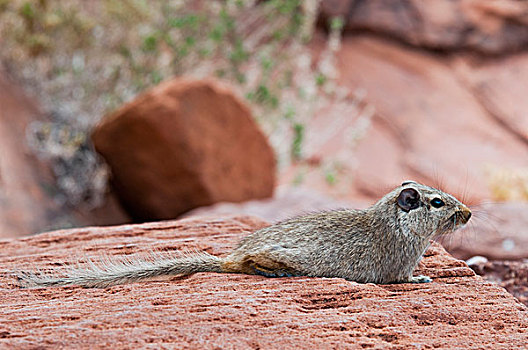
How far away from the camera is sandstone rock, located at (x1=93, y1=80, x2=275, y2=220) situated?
22.1 feet

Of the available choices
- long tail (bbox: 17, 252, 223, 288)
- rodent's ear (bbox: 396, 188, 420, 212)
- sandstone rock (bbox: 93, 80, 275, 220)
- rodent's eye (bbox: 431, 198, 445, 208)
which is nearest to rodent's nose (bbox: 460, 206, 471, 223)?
rodent's eye (bbox: 431, 198, 445, 208)

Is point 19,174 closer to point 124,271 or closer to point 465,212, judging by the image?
point 124,271

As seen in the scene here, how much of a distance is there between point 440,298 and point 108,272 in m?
1.55

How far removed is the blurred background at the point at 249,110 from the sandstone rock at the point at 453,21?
3 centimetres

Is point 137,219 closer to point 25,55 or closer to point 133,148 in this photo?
point 133,148

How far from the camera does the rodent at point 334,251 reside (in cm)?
309

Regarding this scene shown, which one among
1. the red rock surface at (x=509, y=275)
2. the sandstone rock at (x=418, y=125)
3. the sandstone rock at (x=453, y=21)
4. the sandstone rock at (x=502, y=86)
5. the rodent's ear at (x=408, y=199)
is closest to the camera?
the rodent's ear at (x=408, y=199)

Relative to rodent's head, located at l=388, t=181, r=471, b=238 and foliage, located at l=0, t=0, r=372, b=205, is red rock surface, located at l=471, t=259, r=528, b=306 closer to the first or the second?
rodent's head, located at l=388, t=181, r=471, b=238

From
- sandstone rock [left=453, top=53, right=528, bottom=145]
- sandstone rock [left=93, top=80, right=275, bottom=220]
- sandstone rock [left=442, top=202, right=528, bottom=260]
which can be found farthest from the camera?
sandstone rock [left=453, top=53, right=528, bottom=145]

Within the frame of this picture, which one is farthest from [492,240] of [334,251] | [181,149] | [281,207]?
[181,149]

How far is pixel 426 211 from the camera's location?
3.21 metres

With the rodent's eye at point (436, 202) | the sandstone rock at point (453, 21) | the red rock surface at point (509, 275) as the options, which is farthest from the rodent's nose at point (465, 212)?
the sandstone rock at point (453, 21)

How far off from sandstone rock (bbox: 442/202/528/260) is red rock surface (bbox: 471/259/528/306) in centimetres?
89

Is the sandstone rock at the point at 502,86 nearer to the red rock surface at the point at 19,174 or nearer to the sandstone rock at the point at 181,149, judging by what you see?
the sandstone rock at the point at 181,149
